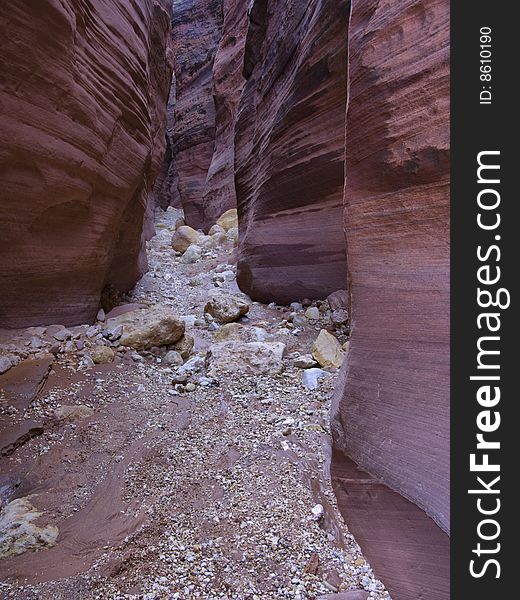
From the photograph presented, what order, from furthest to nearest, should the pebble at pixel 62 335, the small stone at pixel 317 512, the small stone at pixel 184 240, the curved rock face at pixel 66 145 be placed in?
1. the small stone at pixel 184 240
2. the pebble at pixel 62 335
3. the curved rock face at pixel 66 145
4. the small stone at pixel 317 512

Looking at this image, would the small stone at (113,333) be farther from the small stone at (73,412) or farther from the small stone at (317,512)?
the small stone at (317,512)

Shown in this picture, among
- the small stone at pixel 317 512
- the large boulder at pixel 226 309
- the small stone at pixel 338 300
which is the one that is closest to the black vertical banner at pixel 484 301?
the small stone at pixel 317 512

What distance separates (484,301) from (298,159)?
4.63 metres

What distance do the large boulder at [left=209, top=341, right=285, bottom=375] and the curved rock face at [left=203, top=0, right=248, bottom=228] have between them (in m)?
10.0

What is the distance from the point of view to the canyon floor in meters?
1.63

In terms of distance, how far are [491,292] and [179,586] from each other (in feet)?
5.49

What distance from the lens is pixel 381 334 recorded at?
2178mm

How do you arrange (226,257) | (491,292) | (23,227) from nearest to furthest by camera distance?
(491,292), (23,227), (226,257)

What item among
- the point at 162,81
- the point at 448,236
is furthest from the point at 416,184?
the point at 162,81

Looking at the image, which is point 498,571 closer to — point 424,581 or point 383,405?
point 424,581

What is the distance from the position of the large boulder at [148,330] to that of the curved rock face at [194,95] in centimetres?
1234

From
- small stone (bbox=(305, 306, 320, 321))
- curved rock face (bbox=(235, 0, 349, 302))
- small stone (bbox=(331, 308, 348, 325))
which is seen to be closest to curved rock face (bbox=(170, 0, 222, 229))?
curved rock face (bbox=(235, 0, 349, 302))

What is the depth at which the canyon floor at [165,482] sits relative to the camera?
64.2 inches

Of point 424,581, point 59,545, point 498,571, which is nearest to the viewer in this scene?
point 498,571
